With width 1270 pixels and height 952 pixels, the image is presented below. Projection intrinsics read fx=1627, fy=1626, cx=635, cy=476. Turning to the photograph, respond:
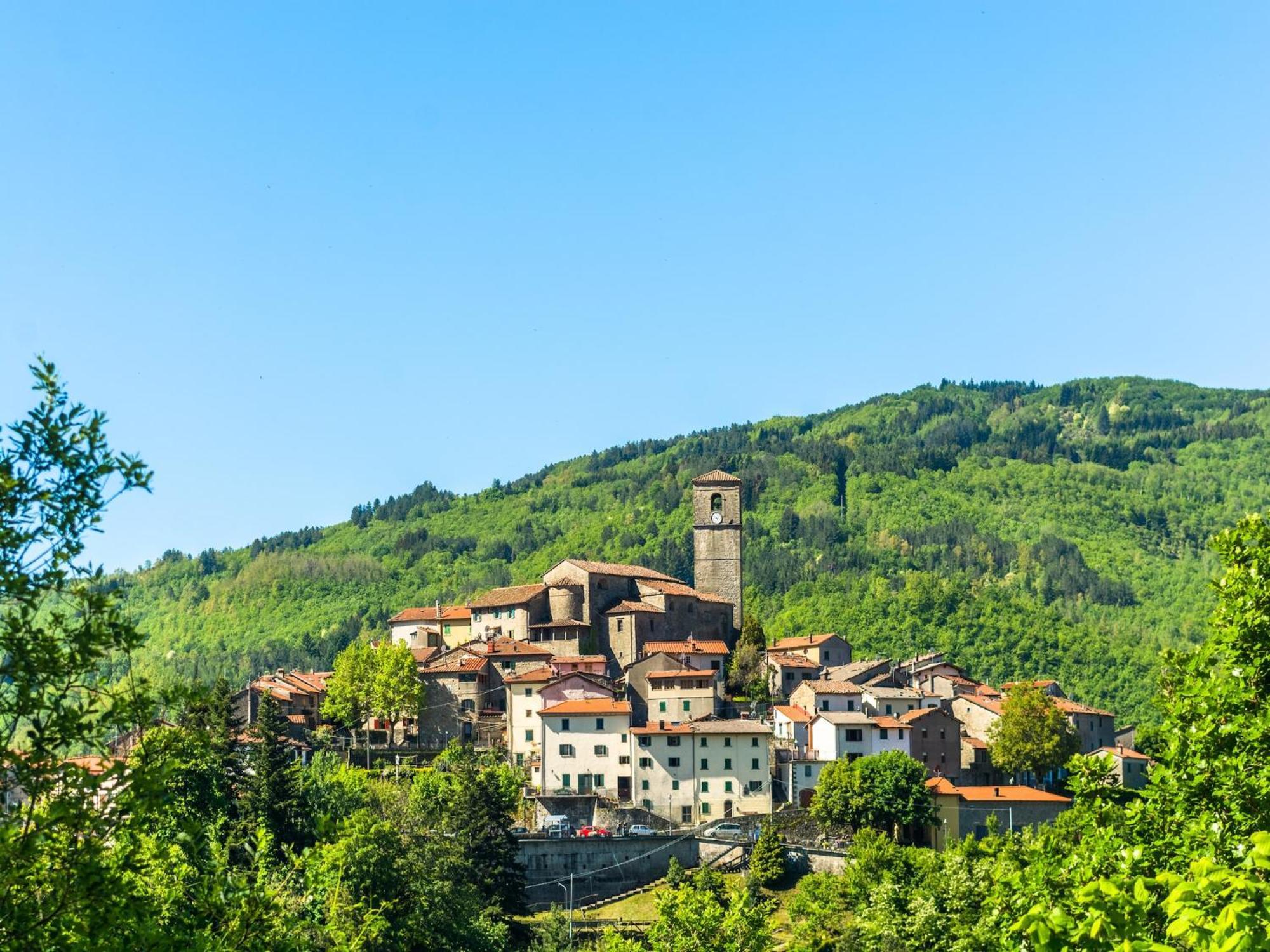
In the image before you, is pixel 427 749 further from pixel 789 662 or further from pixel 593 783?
pixel 789 662

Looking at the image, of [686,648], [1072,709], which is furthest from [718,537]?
[1072,709]

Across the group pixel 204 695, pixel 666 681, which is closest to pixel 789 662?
pixel 666 681

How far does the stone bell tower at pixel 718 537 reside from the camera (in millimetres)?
98500

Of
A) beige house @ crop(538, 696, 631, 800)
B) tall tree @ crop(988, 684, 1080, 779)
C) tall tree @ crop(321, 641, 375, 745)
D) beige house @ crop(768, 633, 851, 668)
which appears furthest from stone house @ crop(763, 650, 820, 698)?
tall tree @ crop(321, 641, 375, 745)

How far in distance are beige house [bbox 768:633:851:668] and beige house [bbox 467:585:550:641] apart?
44.2 feet

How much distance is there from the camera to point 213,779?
56812 mm

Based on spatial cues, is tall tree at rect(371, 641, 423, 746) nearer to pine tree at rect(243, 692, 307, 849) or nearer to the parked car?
the parked car

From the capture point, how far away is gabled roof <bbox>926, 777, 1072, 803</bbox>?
69562 mm

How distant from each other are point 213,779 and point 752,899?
2041 centimetres

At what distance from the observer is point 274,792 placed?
5769 centimetres

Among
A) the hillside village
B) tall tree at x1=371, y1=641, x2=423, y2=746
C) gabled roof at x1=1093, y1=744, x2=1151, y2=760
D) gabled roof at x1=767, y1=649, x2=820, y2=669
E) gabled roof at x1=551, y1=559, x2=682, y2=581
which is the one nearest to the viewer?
the hillside village

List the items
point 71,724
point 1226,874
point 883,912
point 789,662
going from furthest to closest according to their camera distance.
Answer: point 789,662, point 883,912, point 71,724, point 1226,874

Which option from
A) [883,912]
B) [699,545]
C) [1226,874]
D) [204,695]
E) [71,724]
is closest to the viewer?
[1226,874]

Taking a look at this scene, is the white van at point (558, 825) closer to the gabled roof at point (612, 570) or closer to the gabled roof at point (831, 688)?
the gabled roof at point (831, 688)
